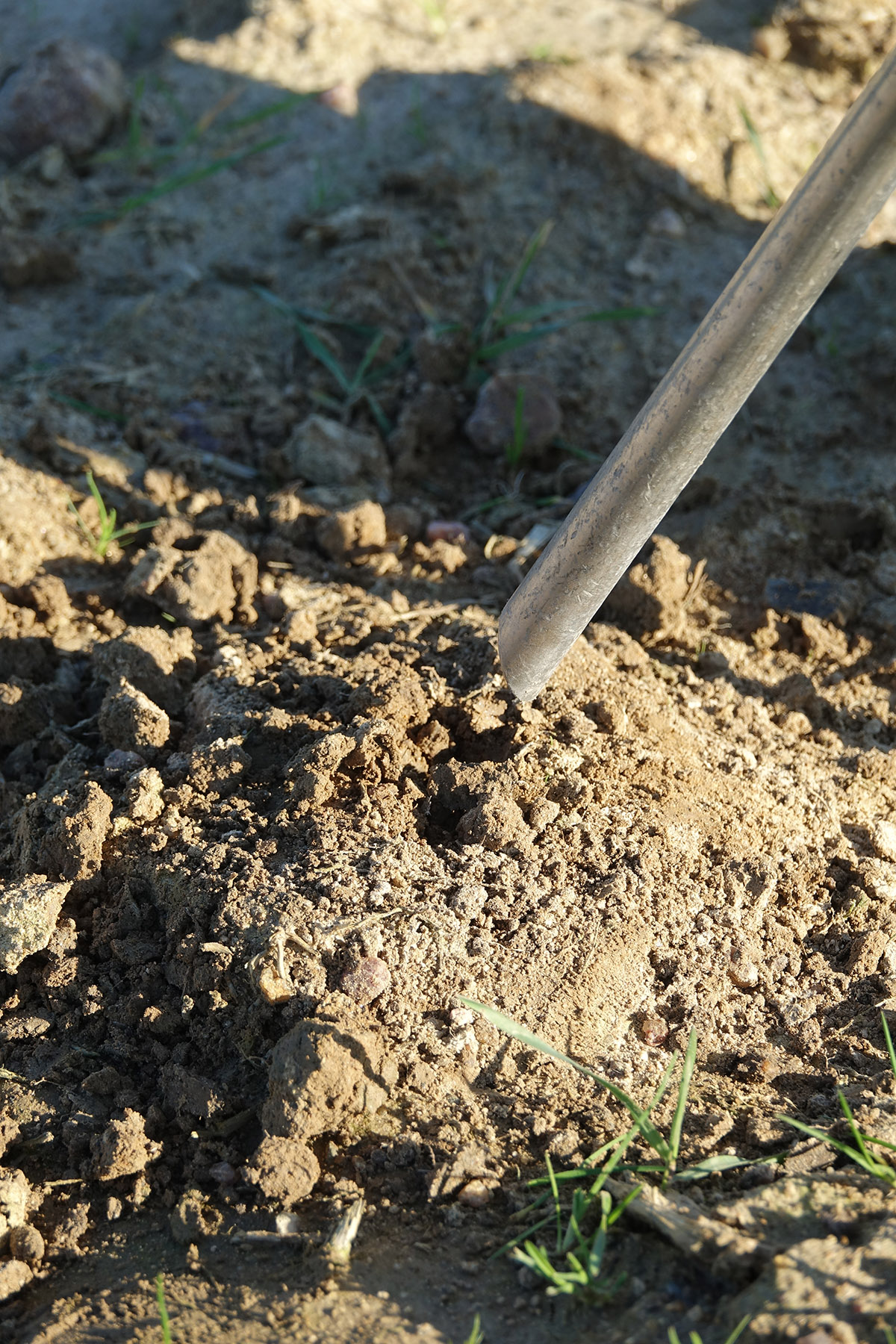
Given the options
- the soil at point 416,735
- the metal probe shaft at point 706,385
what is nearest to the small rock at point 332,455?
the soil at point 416,735

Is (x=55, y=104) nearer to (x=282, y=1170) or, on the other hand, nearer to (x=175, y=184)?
(x=175, y=184)

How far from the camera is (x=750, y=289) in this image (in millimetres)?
1532

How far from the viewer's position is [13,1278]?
164 cm

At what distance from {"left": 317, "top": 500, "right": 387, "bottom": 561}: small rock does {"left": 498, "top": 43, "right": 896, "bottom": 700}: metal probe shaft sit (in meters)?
0.81

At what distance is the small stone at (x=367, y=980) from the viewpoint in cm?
188

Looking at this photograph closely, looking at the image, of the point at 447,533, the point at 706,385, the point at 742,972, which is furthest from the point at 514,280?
the point at 742,972

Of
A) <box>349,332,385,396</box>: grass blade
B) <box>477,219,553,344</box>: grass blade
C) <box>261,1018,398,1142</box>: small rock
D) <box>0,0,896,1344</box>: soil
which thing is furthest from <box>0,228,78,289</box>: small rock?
<box>261,1018,398,1142</box>: small rock

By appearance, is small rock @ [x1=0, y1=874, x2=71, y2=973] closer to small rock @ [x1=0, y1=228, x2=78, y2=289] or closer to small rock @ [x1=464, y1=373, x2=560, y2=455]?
small rock @ [x1=464, y1=373, x2=560, y2=455]

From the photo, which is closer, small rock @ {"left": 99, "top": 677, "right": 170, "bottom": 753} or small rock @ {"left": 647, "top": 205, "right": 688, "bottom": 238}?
small rock @ {"left": 99, "top": 677, "right": 170, "bottom": 753}

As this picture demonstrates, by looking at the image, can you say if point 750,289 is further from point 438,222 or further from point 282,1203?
point 438,222

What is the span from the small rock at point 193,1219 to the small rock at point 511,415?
2.26 meters

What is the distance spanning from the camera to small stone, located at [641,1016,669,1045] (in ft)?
6.40

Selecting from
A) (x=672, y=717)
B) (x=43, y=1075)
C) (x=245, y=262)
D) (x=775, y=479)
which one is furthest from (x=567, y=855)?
(x=245, y=262)

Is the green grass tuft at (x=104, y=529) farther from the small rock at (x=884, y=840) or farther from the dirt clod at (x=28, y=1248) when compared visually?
the small rock at (x=884, y=840)
